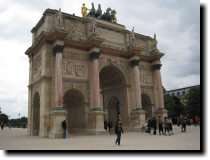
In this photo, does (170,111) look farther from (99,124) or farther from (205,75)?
(205,75)

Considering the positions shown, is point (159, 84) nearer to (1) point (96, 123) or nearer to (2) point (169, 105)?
(1) point (96, 123)

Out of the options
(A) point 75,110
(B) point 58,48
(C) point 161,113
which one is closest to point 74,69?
(B) point 58,48

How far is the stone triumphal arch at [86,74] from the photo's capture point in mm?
23109

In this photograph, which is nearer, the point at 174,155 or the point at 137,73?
the point at 174,155

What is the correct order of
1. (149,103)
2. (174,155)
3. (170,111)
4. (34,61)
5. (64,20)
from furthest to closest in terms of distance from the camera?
1. (170,111)
2. (149,103)
3. (34,61)
4. (64,20)
5. (174,155)

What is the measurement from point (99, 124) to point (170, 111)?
38.3 m

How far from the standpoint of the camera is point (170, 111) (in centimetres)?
5759

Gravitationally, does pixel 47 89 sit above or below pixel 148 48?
below

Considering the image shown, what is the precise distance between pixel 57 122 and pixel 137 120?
10621mm

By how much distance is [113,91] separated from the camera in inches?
1256

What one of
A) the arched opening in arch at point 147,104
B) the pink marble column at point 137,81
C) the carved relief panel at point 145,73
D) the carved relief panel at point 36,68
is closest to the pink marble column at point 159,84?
the carved relief panel at point 145,73

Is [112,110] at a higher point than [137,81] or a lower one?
lower

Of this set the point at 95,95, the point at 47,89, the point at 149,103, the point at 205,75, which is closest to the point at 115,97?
the point at 149,103

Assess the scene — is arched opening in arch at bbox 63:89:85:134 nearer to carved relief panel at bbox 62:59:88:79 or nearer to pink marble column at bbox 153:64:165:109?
carved relief panel at bbox 62:59:88:79
